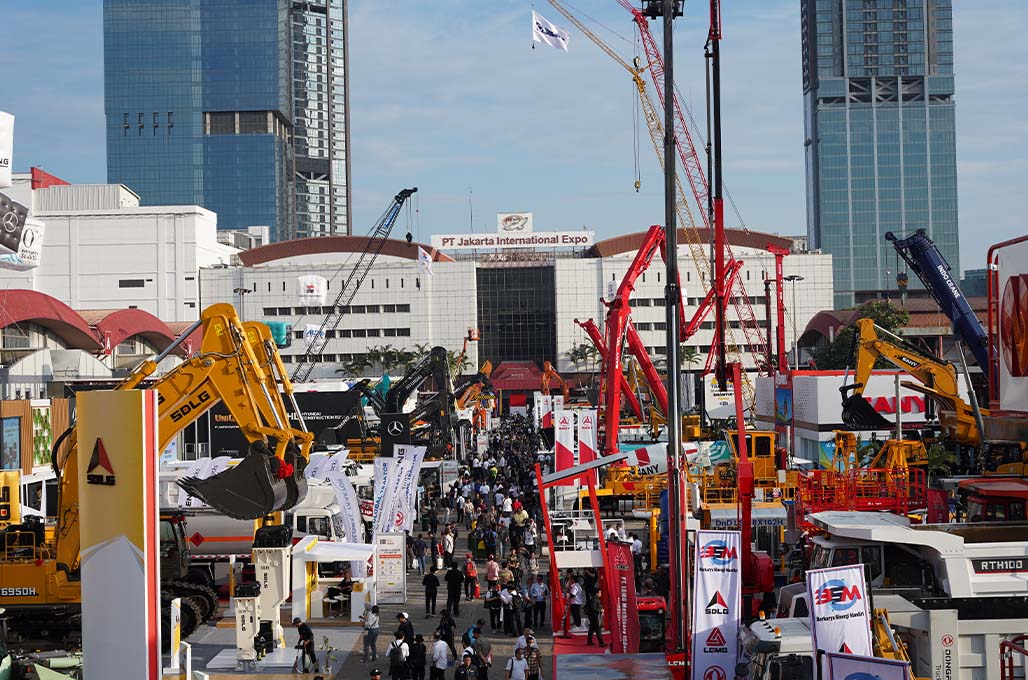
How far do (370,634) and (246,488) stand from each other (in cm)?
384

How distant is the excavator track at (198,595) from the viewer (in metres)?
24.6

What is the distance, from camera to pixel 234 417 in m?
23.5

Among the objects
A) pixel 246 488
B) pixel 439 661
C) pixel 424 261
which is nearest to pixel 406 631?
pixel 439 661

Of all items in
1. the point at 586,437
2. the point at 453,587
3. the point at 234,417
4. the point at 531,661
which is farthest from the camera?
the point at 586,437

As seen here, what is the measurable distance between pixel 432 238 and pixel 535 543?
100.0 metres

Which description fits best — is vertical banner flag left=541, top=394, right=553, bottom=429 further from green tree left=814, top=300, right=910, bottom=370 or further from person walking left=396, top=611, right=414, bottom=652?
green tree left=814, top=300, right=910, bottom=370

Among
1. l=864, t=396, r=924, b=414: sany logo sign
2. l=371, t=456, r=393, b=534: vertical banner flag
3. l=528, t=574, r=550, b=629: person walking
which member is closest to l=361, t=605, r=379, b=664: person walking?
l=528, t=574, r=550, b=629: person walking

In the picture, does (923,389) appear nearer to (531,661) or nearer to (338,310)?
(531,661)

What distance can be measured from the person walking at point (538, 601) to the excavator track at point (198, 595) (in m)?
6.84

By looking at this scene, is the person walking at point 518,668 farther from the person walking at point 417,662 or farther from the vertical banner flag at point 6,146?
the vertical banner flag at point 6,146

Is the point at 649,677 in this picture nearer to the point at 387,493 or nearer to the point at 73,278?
the point at 387,493

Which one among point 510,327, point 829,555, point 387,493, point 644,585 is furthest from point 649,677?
point 510,327

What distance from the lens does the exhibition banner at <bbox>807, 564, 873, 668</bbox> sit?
13867mm

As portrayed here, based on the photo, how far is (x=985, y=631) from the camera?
1520cm
